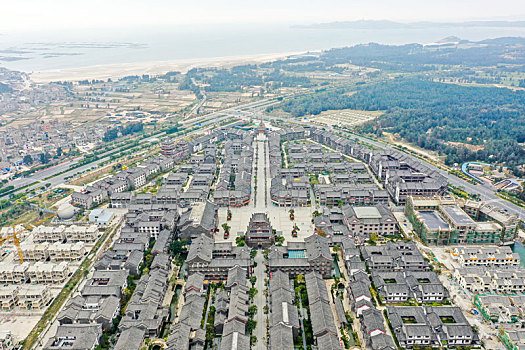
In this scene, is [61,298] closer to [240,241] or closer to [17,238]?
[17,238]

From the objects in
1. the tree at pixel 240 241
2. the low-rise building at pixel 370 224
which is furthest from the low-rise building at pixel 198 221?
the low-rise building at pixel 370 224

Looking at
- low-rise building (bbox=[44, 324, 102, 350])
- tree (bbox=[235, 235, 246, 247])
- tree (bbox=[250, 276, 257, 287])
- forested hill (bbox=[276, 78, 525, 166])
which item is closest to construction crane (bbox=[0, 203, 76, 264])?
low-rise building (bbox=[44, 324, 102, 350])

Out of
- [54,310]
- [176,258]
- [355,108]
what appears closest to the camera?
[54,310]

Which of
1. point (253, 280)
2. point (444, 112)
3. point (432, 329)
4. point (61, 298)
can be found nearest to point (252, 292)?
point (253, 280)

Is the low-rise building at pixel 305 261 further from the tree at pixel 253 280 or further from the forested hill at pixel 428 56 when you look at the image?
the forested hill at pixel 428 56

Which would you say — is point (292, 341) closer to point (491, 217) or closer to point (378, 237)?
point (378, 237)

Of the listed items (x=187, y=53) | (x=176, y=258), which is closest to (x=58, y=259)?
(x=176, y=258)

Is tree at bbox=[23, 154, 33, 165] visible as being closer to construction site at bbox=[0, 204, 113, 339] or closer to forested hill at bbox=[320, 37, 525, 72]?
construction site at bbox=[0, 204, 113, 339]

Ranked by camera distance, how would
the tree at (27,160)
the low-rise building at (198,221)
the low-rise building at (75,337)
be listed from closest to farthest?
1. the low-rise building at (75,337)
2. the low-rise building at (198,221)
3. the tree at (27,160)
